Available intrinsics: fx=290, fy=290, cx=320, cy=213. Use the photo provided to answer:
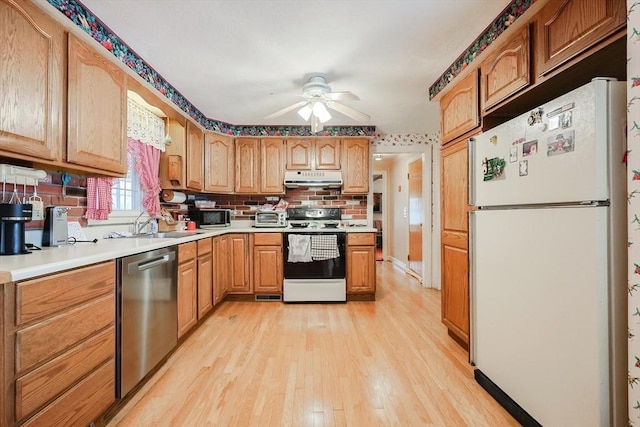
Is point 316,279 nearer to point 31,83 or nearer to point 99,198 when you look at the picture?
point 99,198

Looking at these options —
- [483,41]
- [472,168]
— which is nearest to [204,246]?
[472,168]

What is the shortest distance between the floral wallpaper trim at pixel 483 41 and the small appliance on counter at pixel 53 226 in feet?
9.37

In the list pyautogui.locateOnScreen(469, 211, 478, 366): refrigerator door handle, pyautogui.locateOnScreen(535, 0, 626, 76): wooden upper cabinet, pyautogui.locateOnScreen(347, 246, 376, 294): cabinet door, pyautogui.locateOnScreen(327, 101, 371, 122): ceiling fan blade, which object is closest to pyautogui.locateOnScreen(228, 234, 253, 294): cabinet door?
pyautogui.locateOnScreen(347, 246, 376, 294): cabinet door

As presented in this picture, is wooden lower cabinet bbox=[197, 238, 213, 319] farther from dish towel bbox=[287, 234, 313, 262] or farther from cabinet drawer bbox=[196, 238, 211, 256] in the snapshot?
dish towel bbox=[287, 234, 313, 262]

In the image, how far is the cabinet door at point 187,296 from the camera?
7.45 feet

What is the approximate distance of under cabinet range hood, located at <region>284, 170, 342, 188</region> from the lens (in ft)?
12.2

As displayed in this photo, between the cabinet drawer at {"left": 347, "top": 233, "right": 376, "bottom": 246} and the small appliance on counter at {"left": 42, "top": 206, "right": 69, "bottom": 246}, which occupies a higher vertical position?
the small appliance on counter at {"left": 42, "top": 206, "right": 69, "bottom": 246}

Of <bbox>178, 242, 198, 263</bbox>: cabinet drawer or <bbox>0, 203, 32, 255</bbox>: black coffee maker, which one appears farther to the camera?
<bbox>178, 242, 198, 263</bbox>: cabinet drawer

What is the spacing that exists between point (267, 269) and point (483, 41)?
2.94m

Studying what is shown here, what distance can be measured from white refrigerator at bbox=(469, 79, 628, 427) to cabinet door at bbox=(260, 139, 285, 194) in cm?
257

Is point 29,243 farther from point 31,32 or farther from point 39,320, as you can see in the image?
point 31,32

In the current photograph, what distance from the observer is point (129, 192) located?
2736mm

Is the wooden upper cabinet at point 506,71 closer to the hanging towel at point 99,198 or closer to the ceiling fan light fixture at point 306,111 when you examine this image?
the ceiling fan light fixture at point 306,111

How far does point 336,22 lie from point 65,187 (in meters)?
2.04
